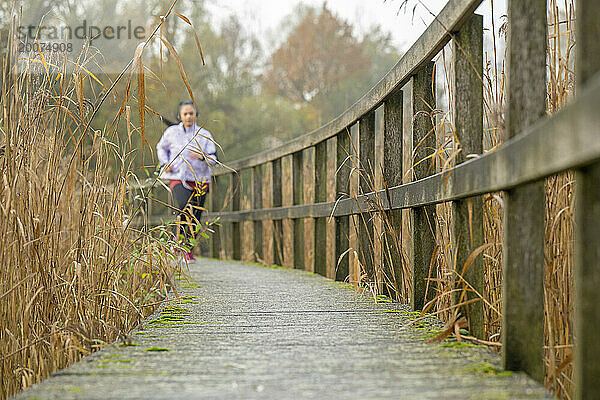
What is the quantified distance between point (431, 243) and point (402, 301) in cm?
35

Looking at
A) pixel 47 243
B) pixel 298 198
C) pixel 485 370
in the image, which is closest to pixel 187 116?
pixel 298 198

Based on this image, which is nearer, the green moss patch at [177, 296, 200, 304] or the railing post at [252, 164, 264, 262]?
the green moss patch at [177, 296, 200, 304]

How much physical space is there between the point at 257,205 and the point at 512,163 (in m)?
5.91

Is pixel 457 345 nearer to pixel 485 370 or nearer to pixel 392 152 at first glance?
pixel 485 370

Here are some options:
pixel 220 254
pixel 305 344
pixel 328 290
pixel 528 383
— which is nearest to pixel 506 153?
pixel 528 383

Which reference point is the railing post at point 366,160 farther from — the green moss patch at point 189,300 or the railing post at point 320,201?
the railing post at point 320,201

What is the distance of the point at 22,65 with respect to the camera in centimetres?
282

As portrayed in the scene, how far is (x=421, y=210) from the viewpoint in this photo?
124 inches

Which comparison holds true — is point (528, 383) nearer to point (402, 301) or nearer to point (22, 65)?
point (402, 301)

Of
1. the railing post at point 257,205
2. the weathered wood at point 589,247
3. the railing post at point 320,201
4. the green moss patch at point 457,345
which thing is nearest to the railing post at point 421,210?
the green moss patch at point 457,345

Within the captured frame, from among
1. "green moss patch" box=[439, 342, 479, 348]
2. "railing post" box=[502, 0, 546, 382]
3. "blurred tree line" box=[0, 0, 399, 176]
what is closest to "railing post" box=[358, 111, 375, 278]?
"green moss patch" box=[439, 342, 479, 348]

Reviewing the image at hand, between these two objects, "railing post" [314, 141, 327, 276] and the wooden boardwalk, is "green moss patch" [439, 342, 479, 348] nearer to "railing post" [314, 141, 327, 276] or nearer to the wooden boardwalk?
the wooden boardwalk

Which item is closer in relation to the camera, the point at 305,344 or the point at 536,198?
the point at 536,198

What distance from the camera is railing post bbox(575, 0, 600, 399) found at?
136cm
